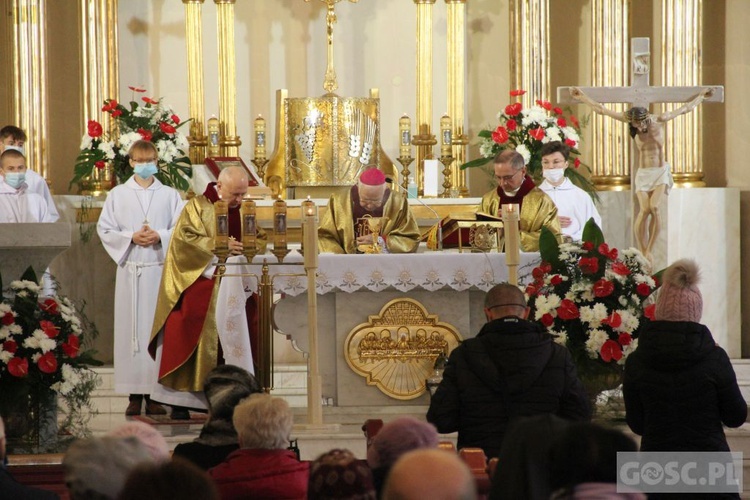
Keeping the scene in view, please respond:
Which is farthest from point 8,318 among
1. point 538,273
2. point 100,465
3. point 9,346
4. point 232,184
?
point 100,465

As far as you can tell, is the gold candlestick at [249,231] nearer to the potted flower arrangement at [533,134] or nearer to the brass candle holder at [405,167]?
the potted flower arrangement at [533,134]

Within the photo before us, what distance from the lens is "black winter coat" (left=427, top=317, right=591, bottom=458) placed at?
17.9 feet

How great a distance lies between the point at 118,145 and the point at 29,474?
5.04 m

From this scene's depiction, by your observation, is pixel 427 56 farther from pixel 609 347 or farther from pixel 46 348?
pixel 46 348

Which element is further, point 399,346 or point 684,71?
point 684,71

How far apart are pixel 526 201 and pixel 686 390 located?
3.68m

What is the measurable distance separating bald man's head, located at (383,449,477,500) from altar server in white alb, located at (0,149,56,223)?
23.8 feet

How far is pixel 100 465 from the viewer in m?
3.45

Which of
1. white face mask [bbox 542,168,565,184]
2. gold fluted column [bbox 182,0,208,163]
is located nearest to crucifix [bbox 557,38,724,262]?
white face mask [bbox 542,168,565,184]

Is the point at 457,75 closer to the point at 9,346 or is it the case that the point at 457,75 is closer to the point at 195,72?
the point at 195,72

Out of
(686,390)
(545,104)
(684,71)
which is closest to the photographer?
(686,390)

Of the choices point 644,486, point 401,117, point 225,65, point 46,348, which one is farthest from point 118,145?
point 644,486

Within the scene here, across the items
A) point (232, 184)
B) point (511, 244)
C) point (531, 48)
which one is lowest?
point (511, 244)

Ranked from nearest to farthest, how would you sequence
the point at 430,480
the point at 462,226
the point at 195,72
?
1. the point at 430,480
2. the point at 462,226
3. the point at 195,72
